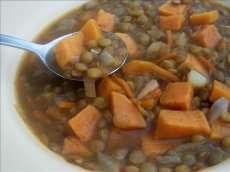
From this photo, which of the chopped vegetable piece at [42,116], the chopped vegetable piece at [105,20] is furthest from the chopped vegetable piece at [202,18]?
the chopped vegetable piece at [42,116]

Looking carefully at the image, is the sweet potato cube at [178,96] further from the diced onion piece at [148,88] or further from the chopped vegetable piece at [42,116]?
the chopped vegetable piece at [42,116]

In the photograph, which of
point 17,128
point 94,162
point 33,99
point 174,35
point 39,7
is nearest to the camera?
point 94,162

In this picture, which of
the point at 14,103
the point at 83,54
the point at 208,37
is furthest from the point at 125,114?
the point at 208,37

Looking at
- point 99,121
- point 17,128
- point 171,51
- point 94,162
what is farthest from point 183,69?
point 17,128

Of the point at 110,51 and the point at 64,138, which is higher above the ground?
the point at 110,51

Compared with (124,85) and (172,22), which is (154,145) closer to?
(124,85)

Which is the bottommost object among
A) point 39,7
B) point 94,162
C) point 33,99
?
point 94,162

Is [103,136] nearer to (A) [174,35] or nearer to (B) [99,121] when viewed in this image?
(B) [99,121]

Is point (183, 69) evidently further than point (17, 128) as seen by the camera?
Yes
